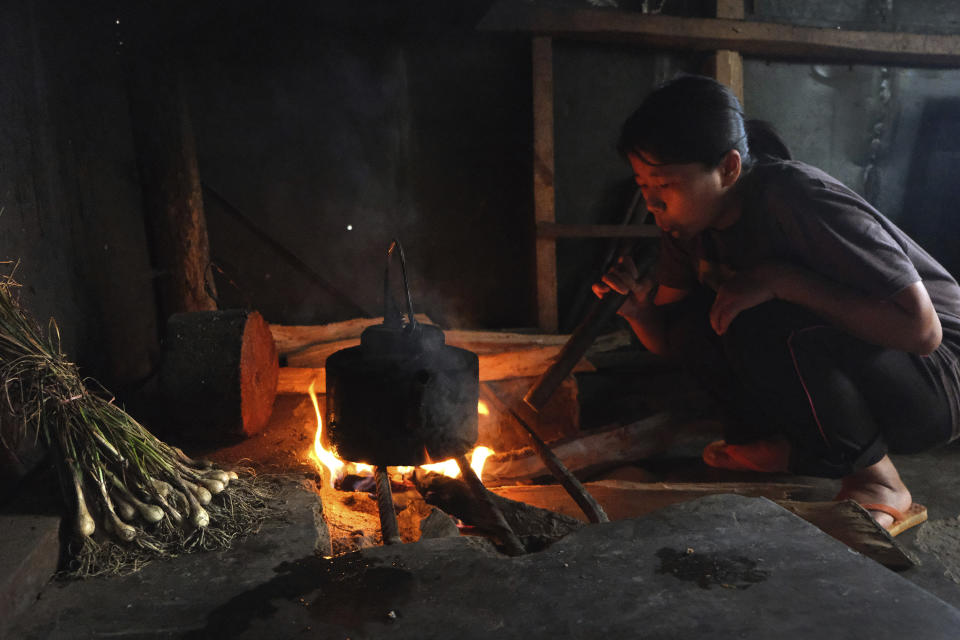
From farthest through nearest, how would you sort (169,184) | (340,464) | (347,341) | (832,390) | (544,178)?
(544,178)
(347,341)
(169,184)
(340,464)
(832,390)

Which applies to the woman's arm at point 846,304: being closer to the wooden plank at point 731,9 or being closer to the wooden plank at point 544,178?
the wooden plank at point 544,178

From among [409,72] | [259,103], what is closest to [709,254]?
[409,72]

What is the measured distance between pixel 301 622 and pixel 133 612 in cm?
44

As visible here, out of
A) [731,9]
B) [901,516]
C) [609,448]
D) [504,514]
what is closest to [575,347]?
[609,448]

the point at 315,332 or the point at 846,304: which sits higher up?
the point at 846,304

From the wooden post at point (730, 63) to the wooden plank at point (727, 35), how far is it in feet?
0.14

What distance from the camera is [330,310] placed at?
14.0 ft

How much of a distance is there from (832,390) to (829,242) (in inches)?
22.8

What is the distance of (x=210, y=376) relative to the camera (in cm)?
270

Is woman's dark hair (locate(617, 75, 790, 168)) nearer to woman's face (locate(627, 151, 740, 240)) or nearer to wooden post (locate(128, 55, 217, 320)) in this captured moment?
woman's face (locate(627, 151, 740, 240))

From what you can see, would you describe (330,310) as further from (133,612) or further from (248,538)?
(133,612)

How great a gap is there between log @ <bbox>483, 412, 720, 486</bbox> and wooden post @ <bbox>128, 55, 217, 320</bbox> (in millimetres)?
1885

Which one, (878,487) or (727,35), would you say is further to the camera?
(727,35)

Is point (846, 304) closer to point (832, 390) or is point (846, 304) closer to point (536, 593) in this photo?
point (832, 390)
